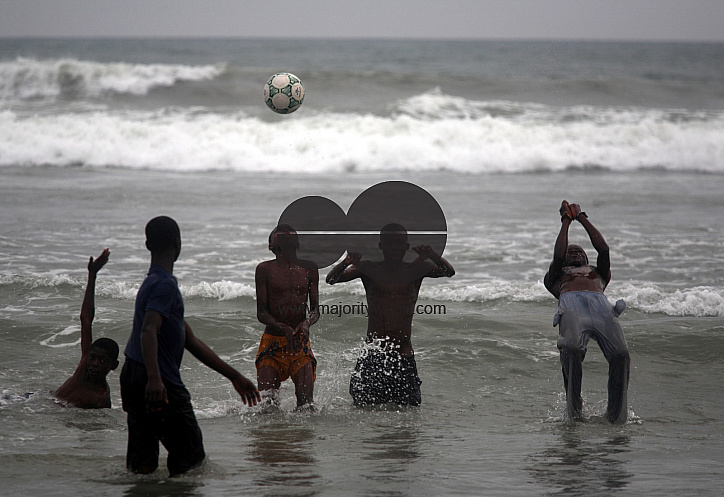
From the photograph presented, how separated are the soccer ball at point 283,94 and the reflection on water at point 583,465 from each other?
5.45 m

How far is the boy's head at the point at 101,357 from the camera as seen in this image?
19.5 feet

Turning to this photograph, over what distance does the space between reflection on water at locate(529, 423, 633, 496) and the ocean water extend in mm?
23

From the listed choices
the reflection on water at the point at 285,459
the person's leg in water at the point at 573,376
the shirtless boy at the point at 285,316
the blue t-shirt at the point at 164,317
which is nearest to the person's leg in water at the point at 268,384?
the shirtless boy at the point at 285,316

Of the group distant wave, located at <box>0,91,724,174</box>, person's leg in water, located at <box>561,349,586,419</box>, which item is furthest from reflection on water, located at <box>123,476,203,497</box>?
distant wave, located at <box>0,91,724,174</box>

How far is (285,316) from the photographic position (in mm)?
6188

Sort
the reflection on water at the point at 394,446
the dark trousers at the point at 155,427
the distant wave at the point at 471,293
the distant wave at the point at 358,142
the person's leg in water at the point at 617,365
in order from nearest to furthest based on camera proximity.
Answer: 1. the dark trousers at the point at 155,427
2. the reflection on water at the point at 394,446
3. the person's leg in water at the point at 617,365
4. the distant wave at the point at 471,293
5. the distant wave at the point at 358,142

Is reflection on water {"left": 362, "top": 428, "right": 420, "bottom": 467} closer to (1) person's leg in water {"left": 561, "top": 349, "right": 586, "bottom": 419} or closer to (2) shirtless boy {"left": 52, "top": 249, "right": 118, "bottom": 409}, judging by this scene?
(1) person's leg in water {"left": 561, "top": 349, "right": 586, "bottom": 419}

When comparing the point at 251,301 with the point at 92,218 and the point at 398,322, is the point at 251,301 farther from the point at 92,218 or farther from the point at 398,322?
the point at 92,218

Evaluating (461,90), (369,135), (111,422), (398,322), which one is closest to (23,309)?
(111,422)

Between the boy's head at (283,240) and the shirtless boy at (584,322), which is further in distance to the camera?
the boy's head at (283,240)

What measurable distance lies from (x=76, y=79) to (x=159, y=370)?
30.1m

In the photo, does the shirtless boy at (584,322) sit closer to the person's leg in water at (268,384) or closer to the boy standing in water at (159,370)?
the person's leg in water at (268,384)

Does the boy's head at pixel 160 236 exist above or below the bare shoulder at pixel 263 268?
above

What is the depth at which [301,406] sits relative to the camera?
6.25m
